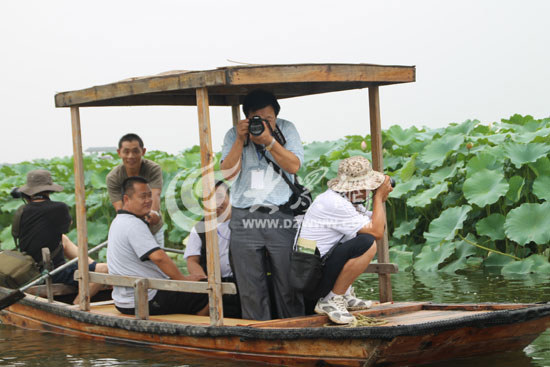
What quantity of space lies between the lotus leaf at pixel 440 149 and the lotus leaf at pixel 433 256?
130 centimetres

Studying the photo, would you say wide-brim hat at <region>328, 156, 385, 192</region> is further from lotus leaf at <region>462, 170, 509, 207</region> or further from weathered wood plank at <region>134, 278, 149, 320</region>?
lotus leaf at <region>462, 170, 509, 207</region>

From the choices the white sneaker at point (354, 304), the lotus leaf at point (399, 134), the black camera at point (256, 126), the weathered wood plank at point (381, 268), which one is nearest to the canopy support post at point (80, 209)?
the black camera at point (256, 126)

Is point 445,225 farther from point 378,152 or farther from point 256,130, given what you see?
point 256,130

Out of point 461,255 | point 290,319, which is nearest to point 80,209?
point 290,319

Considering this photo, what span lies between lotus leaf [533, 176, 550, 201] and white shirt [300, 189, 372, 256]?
15.0ft

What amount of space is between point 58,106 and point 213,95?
123 centimetres

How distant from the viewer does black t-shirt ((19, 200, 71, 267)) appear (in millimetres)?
6996

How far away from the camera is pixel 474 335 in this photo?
466 centimetres

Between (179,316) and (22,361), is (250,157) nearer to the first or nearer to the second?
(179,316)

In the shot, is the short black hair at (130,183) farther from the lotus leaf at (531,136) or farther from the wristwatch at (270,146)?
the lotus leaf at (531,136)

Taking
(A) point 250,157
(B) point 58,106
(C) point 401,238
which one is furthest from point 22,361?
(C) point 401,238

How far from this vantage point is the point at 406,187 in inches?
409

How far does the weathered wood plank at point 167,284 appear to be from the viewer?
4.96 meters

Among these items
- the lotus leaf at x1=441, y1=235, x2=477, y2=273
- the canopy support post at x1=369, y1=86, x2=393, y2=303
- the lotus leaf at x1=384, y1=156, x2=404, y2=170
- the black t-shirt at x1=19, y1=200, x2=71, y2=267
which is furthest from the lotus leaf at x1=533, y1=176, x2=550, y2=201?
the black t-shirt at x1=19, y1=200, x2=71, y2=267
